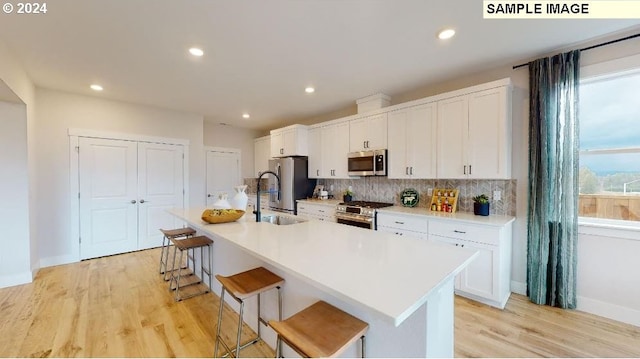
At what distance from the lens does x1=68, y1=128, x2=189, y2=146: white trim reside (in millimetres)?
3891

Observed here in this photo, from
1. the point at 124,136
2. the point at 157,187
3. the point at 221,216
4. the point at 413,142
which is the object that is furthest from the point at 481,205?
the point at 124,136

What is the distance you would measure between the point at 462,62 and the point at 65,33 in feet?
12.5

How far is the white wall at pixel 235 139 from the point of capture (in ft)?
18.9

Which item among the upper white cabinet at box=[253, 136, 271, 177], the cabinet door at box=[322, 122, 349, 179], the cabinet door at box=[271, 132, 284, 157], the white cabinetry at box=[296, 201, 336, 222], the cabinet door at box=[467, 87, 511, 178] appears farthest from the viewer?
the upper white cabinet at box=[253, 136, 271, 177]

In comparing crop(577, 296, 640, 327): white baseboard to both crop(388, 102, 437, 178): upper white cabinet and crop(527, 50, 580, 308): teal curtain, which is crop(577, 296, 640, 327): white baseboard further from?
crop(388, 102, 437, 178): upper white cabinet

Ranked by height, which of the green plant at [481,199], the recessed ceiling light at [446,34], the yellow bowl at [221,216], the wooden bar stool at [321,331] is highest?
the recessed ceiling light at [446,34]

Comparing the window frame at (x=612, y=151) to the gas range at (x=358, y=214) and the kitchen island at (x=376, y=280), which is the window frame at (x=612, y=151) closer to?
the kitchen island at (x=376, y=280)

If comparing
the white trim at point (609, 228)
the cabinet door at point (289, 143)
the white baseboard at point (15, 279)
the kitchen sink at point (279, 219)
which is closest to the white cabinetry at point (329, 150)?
the cabinet door at point (289, 143)

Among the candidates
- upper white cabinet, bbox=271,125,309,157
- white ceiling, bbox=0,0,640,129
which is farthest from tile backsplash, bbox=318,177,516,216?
white ceiling, bbox=0,0,640,129

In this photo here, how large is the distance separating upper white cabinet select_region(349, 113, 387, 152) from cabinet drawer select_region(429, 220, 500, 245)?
1.39 meters

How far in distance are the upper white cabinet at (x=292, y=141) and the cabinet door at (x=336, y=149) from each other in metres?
0.49

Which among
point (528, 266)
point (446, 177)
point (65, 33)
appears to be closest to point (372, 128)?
point (446, 177)

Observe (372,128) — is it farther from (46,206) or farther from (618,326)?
(46,206)

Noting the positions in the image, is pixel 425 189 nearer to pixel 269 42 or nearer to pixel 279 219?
pixel 279 219
